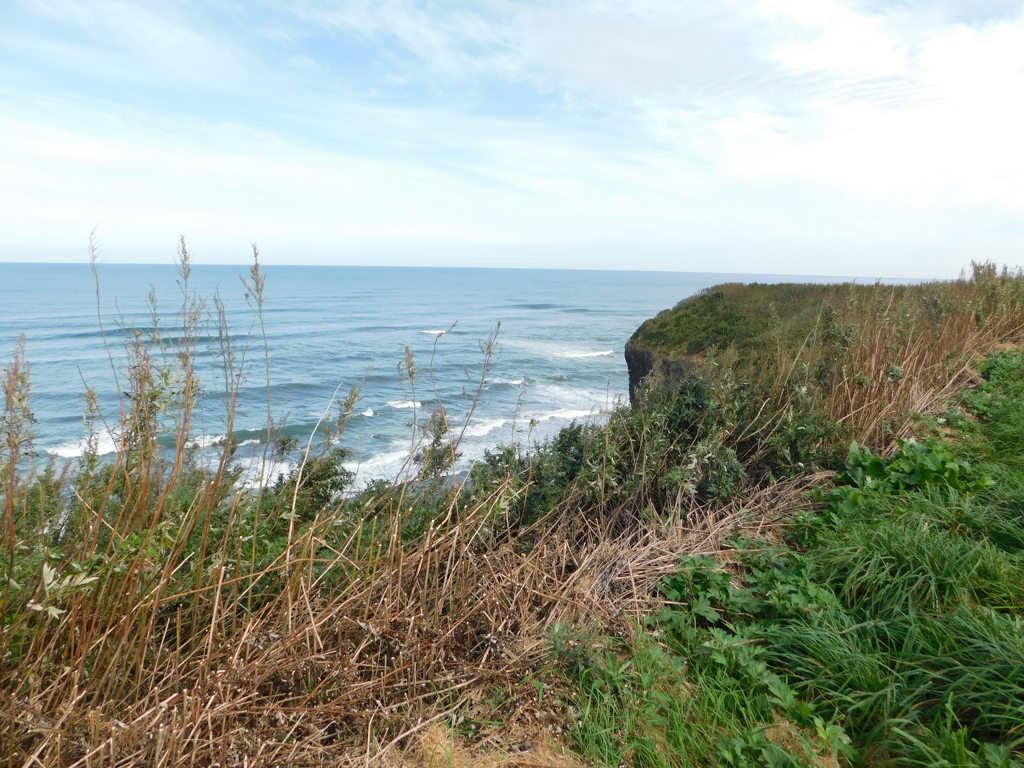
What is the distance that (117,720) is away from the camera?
1.90 metres

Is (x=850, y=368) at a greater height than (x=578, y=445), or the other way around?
(x=850, y=368)

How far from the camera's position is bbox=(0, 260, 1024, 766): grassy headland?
6.61 ft

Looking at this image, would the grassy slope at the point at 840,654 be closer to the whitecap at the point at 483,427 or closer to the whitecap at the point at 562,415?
the whitecap at the point at 483,427

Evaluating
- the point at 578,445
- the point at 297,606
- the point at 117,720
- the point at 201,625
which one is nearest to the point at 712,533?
the point at 578,445

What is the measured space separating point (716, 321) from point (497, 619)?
15466 millimetres

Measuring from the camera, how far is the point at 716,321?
55.6ft

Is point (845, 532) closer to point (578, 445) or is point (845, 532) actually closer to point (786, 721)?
point (786, 721)

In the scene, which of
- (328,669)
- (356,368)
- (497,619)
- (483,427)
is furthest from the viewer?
(356,368)

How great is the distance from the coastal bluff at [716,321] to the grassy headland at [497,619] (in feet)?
Answer: 32.1

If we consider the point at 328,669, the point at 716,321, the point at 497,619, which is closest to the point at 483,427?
the point at 716,321

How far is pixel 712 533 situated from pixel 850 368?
10.0 feet

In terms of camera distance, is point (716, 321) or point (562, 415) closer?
point (716, 321)

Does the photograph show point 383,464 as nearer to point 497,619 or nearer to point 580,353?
point 497,619

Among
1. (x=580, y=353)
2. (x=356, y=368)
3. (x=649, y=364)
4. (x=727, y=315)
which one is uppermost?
(x=727, y=315)
